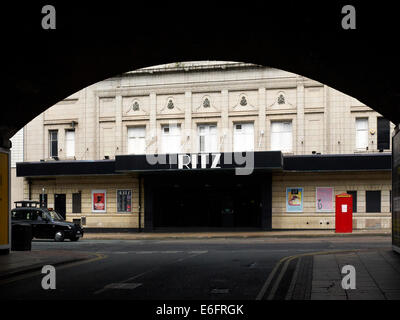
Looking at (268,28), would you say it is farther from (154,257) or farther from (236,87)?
(236,87)

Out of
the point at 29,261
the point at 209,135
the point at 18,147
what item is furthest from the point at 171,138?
the point at 29,261

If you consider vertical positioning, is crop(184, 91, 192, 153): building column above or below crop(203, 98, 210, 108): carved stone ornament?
below

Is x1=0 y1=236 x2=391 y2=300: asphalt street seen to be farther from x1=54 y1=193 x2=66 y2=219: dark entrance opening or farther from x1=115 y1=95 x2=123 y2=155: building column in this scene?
x1=54 y1=193 x2=66 y2=219: dark entrance opening

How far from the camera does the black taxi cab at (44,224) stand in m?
26.9

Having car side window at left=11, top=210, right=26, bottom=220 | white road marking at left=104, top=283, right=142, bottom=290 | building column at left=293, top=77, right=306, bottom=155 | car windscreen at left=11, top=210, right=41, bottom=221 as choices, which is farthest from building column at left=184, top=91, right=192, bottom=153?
white road marking at left=104, top=283, right=142, bottom=290

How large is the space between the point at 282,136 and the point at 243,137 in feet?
8.20

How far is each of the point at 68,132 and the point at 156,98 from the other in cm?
678

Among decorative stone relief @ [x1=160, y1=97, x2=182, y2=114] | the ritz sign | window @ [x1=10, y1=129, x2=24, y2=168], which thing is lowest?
the ritz sign

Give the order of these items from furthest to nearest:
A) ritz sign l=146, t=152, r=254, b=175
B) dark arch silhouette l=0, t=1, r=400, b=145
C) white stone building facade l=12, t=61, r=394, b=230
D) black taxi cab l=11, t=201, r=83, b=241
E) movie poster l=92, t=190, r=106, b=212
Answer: movie poster l=92, t=190, r=106, b=212, white stone building facade l=12, t=61, r=394, b=230, ritz sign l=146, t=152, r=254, b=175, black taxi cab l=11, t=201, r=83, b=241, dark arch silhouette l=0, t=1, r=400, b=145

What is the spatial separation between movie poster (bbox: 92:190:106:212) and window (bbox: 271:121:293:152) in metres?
11.8

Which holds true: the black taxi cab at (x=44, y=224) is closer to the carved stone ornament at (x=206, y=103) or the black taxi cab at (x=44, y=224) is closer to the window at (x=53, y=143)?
the window at (x=53, y=143)

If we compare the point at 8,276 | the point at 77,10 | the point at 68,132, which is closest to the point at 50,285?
the point at 8,276

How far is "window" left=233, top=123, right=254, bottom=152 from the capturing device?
33281mm

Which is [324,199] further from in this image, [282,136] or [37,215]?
[37,215]
